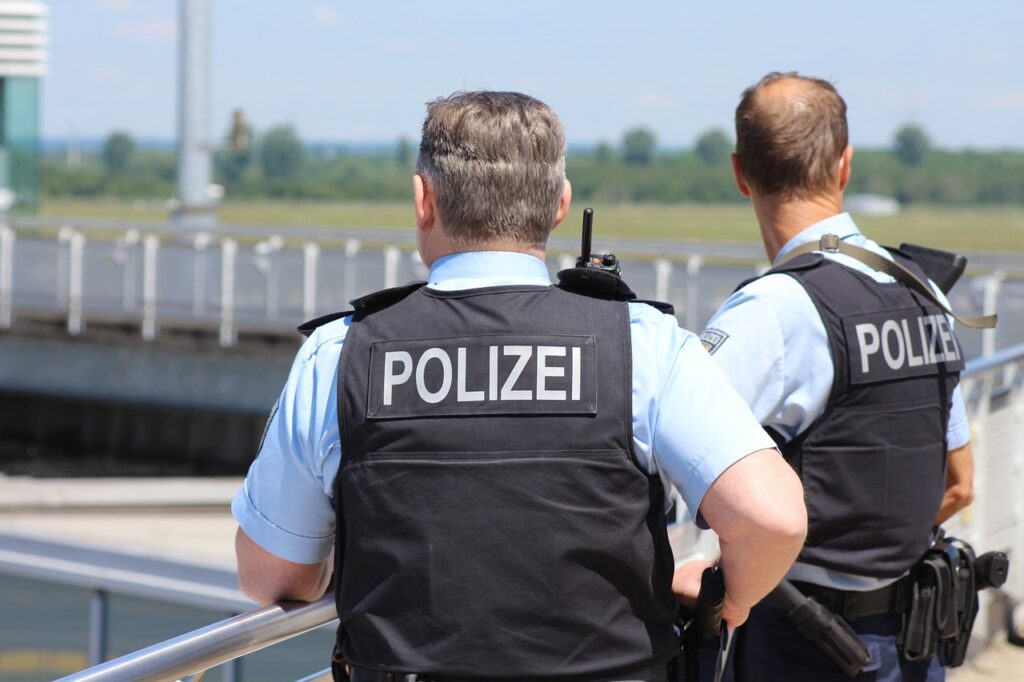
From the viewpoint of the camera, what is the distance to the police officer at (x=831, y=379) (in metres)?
2.64

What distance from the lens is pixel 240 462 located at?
60.5ft

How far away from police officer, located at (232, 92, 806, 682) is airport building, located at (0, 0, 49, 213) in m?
24.0

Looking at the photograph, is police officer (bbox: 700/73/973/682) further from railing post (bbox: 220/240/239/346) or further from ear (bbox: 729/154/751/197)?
railing post (bbox: 220/240/239/346)

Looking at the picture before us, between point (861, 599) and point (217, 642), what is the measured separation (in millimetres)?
1334

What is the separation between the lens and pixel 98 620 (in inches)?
205

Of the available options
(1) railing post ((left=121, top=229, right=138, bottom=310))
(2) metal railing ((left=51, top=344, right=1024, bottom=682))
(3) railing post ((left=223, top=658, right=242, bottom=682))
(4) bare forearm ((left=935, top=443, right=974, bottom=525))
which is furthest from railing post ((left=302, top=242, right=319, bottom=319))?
(4) bare forearm ((left=935, top=443, right=974, bottom=525))

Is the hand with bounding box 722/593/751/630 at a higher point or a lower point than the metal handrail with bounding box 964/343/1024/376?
lower

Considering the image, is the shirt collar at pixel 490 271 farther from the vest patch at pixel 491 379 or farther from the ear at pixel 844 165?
the ear at pixel 844 165

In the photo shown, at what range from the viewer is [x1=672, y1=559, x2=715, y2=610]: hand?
6.91 ft

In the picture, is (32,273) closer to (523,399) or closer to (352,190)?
(523,399)

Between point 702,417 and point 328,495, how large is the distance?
57 cm

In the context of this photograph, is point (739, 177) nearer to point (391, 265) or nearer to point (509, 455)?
point (509, 455)

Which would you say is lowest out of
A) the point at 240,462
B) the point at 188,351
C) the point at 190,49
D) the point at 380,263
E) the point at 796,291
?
the point at 240,462

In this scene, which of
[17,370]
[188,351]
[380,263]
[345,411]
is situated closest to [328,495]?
[345,411]
